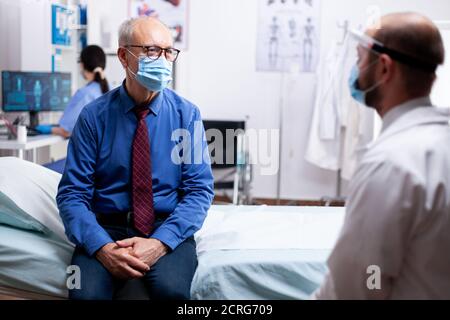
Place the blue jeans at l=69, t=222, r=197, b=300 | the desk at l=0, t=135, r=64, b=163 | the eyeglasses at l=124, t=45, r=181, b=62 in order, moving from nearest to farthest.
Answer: the blue jeans at l=69, t=222, r=197, b=300 < the eyeglasses at l=124, t=45, r=181, b=62 < the desk at l=0, t=135, r=64, b=163

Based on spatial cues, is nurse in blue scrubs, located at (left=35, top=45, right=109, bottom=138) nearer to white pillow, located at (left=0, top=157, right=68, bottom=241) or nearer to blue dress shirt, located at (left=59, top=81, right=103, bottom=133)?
blue dress shirt, located at (left=59, top=81, right=103, bottom=133)

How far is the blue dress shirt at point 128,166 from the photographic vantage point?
135cm

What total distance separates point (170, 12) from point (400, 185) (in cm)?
251

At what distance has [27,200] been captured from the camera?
1438 millimetres

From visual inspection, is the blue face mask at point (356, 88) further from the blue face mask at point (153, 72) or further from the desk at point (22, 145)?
the desk at point (22, 145)

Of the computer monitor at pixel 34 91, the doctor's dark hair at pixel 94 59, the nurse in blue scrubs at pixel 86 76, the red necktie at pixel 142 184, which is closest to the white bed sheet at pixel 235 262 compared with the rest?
the red necktie at pixel 142 184

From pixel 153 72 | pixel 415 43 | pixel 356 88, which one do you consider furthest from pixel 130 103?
pixel 415 43

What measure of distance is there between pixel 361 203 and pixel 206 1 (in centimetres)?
Result: 218

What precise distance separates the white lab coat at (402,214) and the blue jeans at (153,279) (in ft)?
1.47

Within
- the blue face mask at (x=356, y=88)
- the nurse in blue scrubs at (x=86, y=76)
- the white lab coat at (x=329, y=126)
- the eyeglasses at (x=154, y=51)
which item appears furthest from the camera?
the nurse in blue scrubs at (x=86, y=76)

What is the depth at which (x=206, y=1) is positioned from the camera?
9.27 feet

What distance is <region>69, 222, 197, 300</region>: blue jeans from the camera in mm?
1235

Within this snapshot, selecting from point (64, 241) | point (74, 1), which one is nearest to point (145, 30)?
point (74, 1)

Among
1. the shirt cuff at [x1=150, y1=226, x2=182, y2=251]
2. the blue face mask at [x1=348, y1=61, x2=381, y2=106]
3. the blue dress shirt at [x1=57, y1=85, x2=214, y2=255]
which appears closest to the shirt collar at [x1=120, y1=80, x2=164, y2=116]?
the blue dress shirt at [x1=57, y1=85, x2=214, y2=255]
